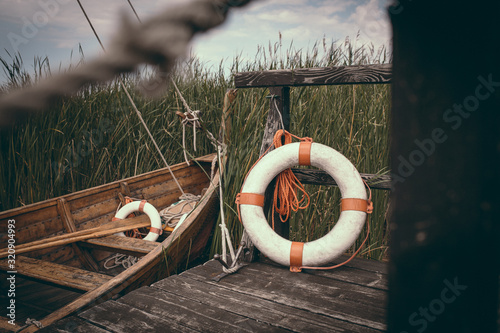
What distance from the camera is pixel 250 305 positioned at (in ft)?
6.30

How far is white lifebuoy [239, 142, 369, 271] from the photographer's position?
225 cm

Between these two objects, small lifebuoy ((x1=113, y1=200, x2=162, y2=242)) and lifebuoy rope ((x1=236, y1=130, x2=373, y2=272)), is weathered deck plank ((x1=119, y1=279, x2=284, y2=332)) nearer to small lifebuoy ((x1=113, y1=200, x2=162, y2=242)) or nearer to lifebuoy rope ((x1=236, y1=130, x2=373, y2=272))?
lifebuoy rope ((x1=236, y1=130, x2=373, y2=272))

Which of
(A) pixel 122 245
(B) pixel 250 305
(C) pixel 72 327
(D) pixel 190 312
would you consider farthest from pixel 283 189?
(C) pixel 72 327

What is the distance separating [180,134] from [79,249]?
2.25m

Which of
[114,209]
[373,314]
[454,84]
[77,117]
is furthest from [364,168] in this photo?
[77,117]

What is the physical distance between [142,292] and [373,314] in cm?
117

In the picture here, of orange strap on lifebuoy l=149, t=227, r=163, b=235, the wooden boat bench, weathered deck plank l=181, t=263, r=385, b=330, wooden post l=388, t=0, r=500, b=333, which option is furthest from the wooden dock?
wooden post l=388, t=0, r=500, b=333

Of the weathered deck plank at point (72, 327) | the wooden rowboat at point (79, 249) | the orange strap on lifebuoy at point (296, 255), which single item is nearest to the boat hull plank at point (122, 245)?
the wooden rowboat at point (79, 249)

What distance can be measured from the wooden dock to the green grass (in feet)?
2.20

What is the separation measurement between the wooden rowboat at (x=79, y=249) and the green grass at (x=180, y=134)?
0.31 metres

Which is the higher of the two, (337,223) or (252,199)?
(252,199)

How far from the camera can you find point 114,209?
3492 millimetres

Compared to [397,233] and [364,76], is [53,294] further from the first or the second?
[397,233]

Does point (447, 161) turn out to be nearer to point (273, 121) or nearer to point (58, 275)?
point (273, 121)
